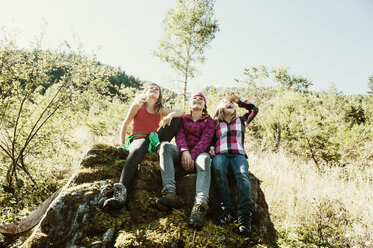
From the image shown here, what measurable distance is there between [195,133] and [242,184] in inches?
40.1

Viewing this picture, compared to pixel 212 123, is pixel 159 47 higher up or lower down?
higher up

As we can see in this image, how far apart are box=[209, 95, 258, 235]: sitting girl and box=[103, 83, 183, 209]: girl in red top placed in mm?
676

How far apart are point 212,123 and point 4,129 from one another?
4083mm

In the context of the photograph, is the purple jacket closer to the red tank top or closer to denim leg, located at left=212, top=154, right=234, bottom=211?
denim leg, located at left=212, top=154, right=234, bottom=211

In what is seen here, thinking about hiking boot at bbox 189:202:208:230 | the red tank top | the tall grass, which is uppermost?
the red tank top

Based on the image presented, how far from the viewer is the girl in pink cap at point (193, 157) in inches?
73.8

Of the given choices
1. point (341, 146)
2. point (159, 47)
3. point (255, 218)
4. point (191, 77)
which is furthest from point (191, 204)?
point (159, 47)

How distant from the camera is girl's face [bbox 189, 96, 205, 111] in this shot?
9.56 ft

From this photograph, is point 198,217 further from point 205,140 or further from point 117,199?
point 205,140

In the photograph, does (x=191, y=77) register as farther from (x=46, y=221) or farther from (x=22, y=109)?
(x=46, y=221)

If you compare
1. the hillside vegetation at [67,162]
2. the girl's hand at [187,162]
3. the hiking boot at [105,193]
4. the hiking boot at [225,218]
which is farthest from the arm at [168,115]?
the hillside vegetation at [67,162]

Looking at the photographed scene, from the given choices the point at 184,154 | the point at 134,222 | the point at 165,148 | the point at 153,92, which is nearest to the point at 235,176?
the point at 184,154

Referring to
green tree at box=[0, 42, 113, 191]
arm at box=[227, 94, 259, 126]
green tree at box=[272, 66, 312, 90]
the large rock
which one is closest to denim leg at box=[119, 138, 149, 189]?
the large rock

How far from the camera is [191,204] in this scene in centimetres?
212
